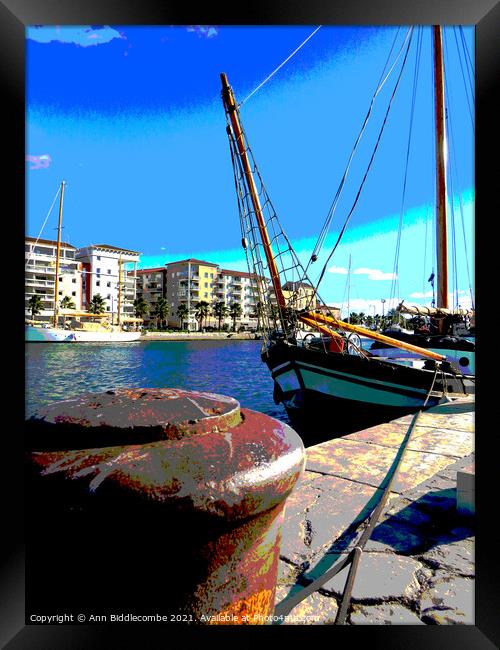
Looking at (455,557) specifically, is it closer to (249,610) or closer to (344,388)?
(249,610)

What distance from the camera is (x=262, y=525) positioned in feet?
3.43

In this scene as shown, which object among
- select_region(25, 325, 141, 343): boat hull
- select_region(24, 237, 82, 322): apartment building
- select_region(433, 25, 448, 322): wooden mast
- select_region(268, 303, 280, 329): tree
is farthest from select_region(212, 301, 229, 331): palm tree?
select_region(268, 303, 280, 329): tree

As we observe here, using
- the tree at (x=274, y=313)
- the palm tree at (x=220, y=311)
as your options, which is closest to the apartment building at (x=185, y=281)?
the palm tree at (x=220, y=311)

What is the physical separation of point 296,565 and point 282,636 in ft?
2.22

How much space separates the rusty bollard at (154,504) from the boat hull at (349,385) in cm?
751

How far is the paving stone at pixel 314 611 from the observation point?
5.36ft

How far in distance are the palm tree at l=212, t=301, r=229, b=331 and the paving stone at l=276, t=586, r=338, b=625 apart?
206 feet

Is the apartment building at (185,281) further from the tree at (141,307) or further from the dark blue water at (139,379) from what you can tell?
the dark blue water at (139,379)

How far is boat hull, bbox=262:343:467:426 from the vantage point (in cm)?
811

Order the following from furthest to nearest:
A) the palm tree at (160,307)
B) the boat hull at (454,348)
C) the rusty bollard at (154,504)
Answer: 1. the palm tree at (160,307)
2. the boat hull at (454,348)
3. the rusty bollard at (154,504)

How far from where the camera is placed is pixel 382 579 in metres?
1.84

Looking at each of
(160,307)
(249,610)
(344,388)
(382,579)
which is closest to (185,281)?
(160,307)
